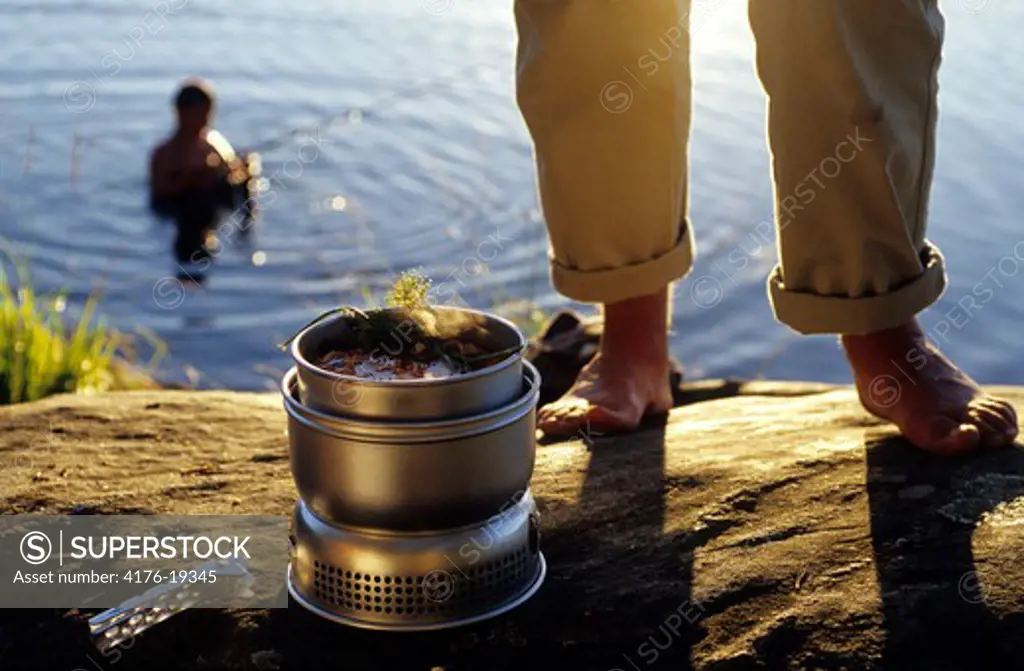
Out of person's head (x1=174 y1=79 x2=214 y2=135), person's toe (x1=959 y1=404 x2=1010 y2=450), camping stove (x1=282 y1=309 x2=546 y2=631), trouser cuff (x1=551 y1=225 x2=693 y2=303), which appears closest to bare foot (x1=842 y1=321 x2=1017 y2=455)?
person's toe (x1=959 y1=404 x2=1010 y2=450)

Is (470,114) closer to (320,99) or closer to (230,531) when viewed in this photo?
(320,99)

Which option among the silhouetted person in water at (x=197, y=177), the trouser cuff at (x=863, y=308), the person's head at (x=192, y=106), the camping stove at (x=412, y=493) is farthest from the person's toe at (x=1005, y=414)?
the person's head at (x=192, y=106)

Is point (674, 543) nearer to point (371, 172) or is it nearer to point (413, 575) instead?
point (413, 575)

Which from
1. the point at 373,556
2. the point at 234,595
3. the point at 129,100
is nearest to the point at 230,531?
the point at 234,595

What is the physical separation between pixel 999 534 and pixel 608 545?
63 centimetres

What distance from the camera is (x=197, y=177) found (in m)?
6.65

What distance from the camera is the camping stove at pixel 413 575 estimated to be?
224cm

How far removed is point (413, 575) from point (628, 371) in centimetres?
96

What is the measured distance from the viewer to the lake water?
559cm

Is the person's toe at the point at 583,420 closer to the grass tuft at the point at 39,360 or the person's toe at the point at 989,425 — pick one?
the person's toe at the point at 989,425

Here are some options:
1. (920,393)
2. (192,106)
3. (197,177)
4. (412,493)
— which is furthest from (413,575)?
(197,177)

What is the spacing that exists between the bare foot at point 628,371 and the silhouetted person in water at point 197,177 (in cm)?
349

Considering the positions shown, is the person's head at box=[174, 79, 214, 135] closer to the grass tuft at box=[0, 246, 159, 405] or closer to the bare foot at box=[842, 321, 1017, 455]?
the grass tuft at box=[0, 246, 159, 405]

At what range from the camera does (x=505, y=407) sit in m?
2.24
